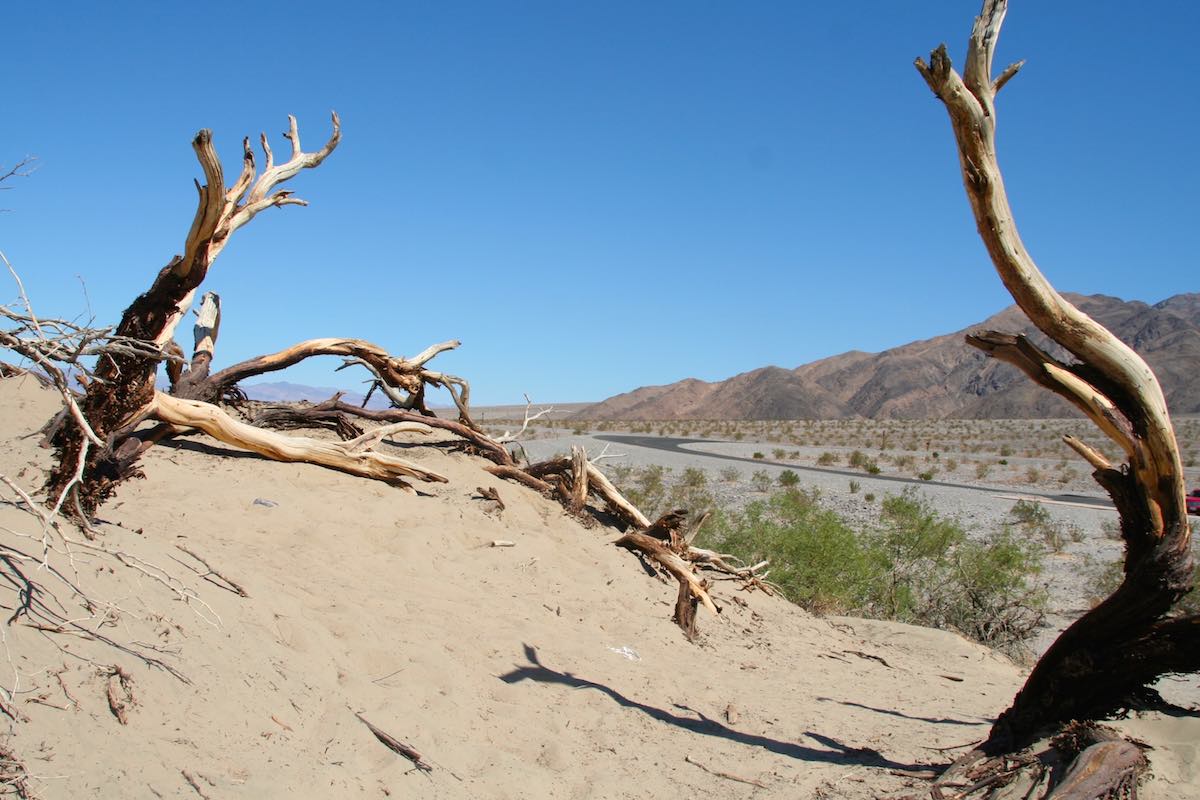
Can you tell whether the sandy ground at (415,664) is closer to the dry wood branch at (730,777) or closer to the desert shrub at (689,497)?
the dry wood branch at (730,777)

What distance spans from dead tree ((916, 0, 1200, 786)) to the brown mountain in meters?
95.8

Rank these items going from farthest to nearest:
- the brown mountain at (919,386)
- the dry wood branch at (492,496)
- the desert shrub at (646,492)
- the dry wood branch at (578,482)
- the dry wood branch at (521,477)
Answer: the brown mountain at (919,386) → the desert shrub at (646,492) → the dry wood branch at (521,477) → the dry wood branch at (578,482) → the dry wood branch at (492,496)

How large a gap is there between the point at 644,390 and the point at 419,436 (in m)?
144

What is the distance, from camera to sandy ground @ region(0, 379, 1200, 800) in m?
3.88

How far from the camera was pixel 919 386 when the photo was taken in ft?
403

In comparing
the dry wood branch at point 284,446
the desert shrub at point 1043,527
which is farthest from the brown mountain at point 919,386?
the dry wood branch at point 284,446

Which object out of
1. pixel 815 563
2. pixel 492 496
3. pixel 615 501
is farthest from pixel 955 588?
pixel 492 496

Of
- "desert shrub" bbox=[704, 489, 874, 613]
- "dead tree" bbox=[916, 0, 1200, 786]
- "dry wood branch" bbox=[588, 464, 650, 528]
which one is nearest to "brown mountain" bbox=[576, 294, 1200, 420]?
"desert shrub" bbox=[704, 489, 874, 613]

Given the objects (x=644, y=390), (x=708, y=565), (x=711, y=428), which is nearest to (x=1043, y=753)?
(x=708, y=565)

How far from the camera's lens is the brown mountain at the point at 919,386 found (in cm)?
9862

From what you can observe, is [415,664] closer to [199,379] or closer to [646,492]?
[199,379]

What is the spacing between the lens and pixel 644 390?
156m

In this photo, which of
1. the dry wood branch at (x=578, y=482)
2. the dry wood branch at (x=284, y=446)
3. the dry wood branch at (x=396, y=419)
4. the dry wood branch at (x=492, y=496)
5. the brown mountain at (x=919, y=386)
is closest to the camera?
the dry wood branch at (x=284, y=446)

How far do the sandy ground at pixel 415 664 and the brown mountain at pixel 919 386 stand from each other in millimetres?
93357
